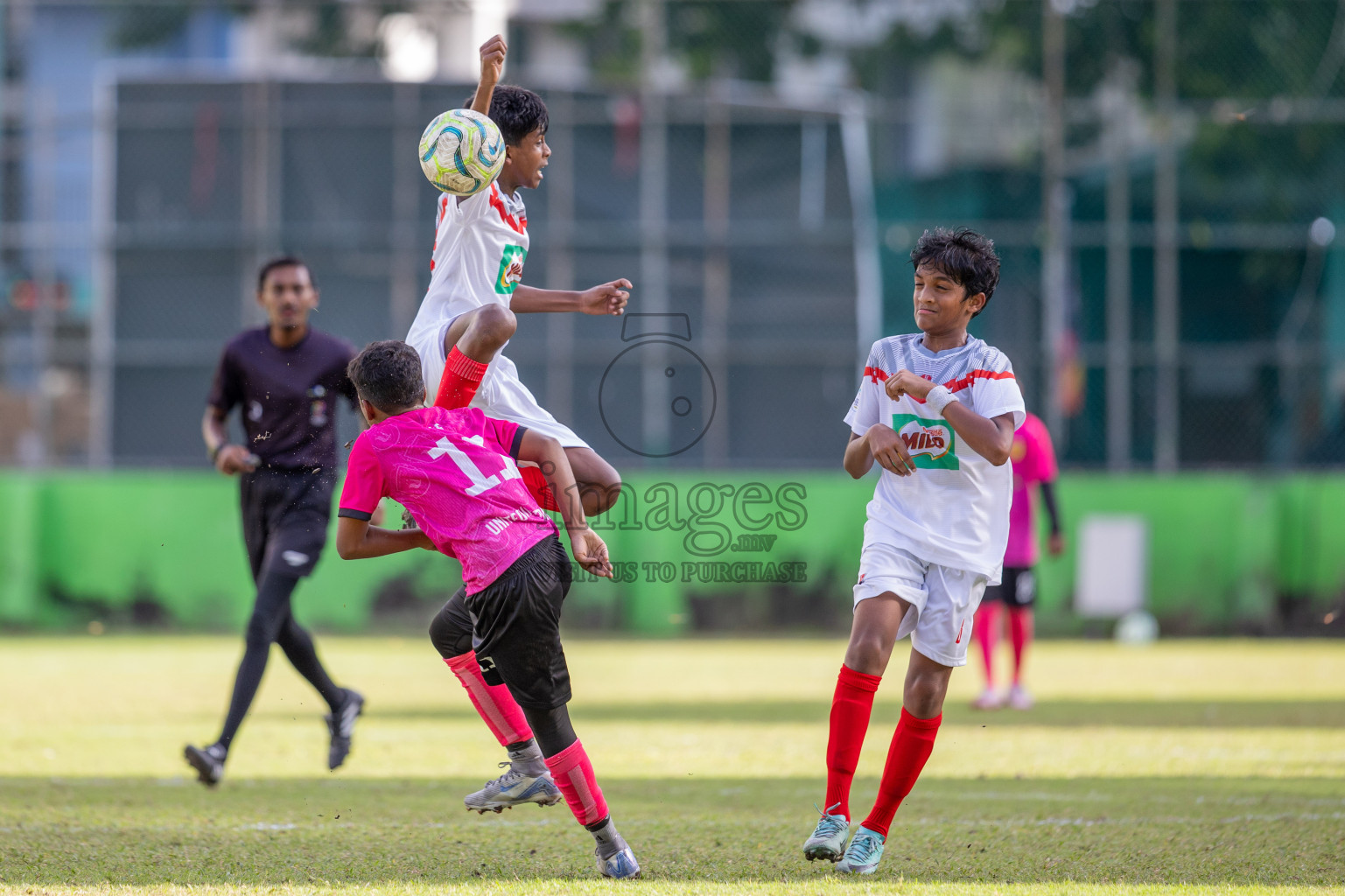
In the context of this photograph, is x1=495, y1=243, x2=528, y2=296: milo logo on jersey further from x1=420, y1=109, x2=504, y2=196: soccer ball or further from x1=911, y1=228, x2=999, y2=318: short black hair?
x1=911, y1=228, x2=999, y2=318: short black hair

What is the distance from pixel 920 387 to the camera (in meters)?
4.98

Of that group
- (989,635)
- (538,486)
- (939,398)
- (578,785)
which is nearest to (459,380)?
(538,486)

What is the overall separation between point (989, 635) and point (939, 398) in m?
5.63

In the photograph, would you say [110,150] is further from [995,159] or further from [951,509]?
[951,509]

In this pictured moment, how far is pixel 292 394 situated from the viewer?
290 inches

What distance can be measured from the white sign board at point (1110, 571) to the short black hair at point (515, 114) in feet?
37.1

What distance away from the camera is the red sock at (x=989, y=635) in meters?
10.2

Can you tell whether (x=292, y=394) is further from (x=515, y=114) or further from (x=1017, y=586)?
(x=1017, y=586)

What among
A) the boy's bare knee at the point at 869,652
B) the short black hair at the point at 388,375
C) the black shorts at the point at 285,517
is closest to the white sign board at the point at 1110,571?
the black shorts at the point at 285,517

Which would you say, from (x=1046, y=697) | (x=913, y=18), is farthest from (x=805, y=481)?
(x=913, y=18)

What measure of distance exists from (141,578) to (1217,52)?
13098 mm

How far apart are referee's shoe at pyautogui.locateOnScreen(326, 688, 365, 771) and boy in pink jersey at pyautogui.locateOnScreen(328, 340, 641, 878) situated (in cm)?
224

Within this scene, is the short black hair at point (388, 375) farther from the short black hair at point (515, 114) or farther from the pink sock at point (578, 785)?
the pink sock at point (578, 785)

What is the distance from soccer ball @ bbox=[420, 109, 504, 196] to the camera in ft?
17.3
